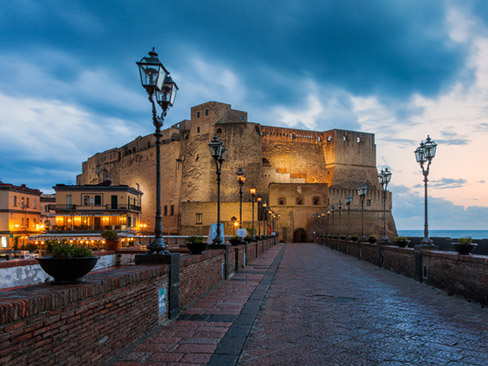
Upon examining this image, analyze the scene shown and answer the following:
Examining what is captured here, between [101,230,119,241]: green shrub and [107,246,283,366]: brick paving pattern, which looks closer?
[107,246,283,366]: brick paving pattern

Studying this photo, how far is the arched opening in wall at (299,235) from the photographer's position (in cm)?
6136

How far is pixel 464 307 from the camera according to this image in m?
7.80

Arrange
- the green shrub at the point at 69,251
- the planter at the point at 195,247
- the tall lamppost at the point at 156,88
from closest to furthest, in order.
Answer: the green shrub at the point at 69,251
the tall lamppost at the point at 156,88
the planter at the point at 195,247

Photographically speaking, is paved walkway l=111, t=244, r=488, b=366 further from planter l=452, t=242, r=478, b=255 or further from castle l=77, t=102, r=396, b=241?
castle l=77, t=102, r=396, b=241

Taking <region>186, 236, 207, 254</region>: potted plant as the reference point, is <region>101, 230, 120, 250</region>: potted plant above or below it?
below

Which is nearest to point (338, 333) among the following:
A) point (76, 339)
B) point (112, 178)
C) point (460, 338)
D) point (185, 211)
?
point (460, 338)

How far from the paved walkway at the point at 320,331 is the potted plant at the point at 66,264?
108 cm

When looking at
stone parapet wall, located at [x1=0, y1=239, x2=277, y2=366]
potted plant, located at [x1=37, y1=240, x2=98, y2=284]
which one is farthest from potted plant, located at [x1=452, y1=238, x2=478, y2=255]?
potted plant, located at [x1=37, y1=240, x2=98, y2=284]

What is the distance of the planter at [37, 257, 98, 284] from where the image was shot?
3.89m

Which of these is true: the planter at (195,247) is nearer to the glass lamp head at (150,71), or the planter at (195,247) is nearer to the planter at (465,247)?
the glass lamp head at (150,71)

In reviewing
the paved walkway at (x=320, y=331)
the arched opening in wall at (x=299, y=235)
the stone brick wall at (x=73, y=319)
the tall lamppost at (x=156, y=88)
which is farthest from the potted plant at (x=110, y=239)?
the arched opening in wall at (x=299, y=235)

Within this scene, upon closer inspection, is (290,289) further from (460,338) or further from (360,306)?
(460,338)

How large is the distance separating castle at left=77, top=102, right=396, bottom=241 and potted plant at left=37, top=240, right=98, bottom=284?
5195cm

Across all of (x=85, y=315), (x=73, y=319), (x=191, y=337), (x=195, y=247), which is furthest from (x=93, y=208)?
(x=73, y=319)
